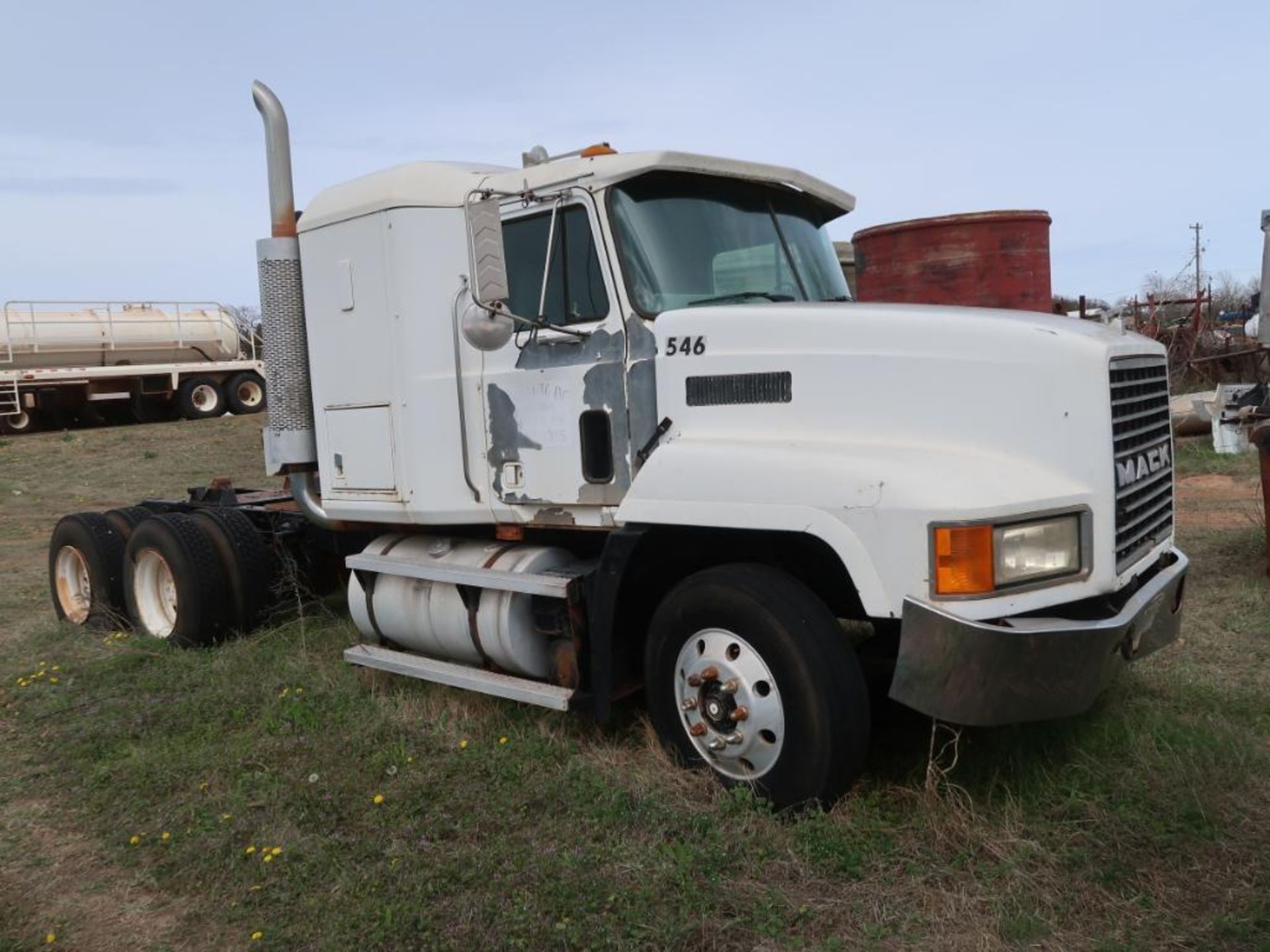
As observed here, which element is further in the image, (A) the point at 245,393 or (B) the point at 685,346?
(A) the point at 245,393

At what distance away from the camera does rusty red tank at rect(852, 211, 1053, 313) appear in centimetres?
830

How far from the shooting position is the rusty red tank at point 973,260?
327 inches

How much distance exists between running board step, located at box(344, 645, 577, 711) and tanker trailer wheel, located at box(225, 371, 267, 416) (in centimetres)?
2262

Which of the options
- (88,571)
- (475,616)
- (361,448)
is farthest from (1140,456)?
(88,571)

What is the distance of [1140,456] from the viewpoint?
4203 mm

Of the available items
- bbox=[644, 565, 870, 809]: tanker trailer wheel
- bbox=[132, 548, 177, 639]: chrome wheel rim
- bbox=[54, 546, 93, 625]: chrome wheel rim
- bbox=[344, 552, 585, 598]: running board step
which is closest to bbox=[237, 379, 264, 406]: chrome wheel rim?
bbox=[54, 546, 93, 625]: chrome wheel rim

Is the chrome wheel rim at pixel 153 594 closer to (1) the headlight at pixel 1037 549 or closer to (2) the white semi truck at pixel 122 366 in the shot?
(1) the headlight at pixel 1037 549

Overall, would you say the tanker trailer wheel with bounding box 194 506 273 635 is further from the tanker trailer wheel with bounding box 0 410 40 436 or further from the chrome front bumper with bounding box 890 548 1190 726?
the tanker trailer wheel with bounding box 0 410 40 436

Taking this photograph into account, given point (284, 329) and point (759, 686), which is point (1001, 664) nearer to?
point (759, 686)

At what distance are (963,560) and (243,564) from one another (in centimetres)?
488

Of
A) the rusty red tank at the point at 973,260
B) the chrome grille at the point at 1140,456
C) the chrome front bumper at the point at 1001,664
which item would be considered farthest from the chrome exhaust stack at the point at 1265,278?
the chrome front bumper at the point at 1001,664

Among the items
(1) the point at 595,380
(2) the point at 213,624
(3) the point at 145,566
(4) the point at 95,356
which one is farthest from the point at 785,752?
(4) the point at 95,356

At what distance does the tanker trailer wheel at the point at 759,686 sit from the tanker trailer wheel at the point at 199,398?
24.4 m

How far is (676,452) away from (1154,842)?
7.20 ft
